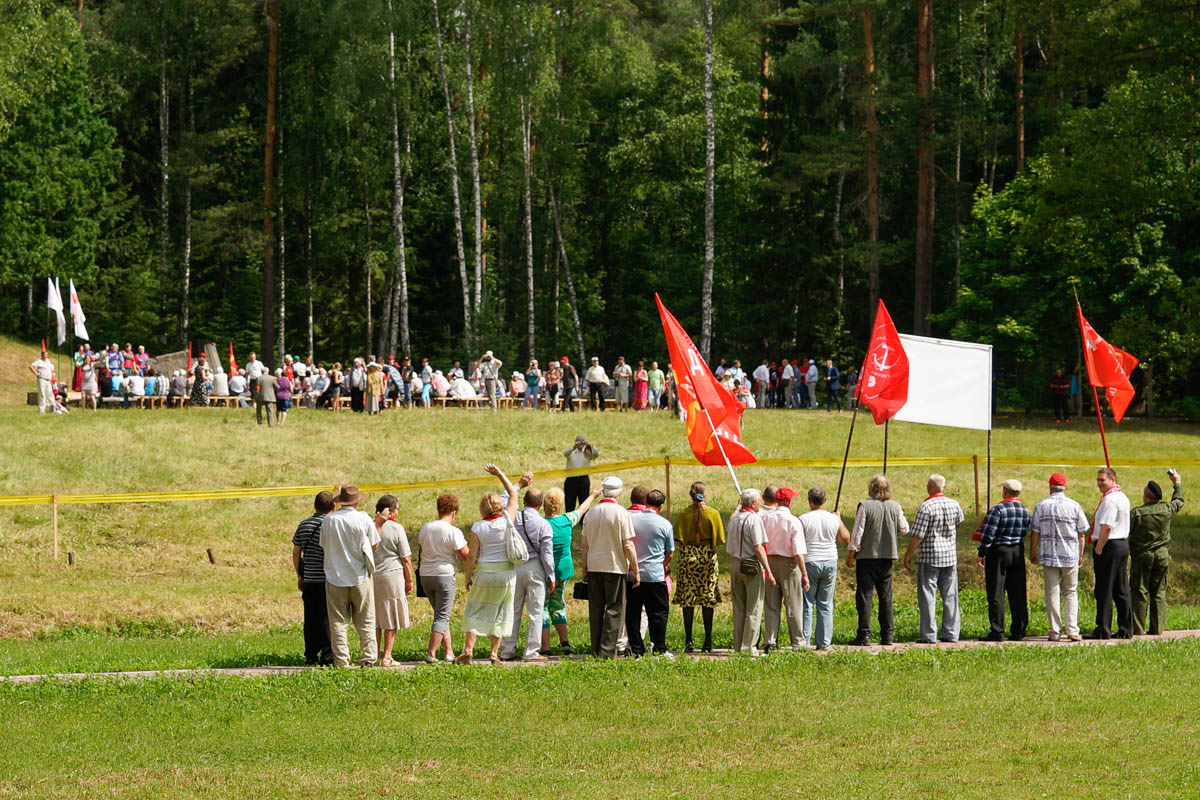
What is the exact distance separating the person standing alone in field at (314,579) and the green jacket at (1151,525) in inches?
349

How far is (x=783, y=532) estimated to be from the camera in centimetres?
1409

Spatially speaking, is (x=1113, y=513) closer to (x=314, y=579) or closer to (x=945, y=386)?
(x=945, y=386)

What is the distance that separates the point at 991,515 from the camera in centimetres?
1517

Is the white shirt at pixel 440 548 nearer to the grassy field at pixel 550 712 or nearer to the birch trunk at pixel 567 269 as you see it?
the grassy field at pixel 550 712

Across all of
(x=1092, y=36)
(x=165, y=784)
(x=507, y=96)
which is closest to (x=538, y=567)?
(x=165, y=784)

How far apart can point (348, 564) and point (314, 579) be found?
0.56 m

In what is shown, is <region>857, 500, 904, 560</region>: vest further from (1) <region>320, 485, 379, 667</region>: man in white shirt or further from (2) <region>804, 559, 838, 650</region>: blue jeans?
(1) <region>320, 485, 379, 667</region>: man in white shirt

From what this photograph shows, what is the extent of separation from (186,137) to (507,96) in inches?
527

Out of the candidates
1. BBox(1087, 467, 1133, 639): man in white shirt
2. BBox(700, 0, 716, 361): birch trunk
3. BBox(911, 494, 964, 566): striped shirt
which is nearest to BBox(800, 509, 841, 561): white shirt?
BBox(911, 494, 964, 566): striped shirt

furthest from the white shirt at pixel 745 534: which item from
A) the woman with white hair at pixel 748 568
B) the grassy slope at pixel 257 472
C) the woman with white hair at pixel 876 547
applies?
the grassy slope at pixel 257 472

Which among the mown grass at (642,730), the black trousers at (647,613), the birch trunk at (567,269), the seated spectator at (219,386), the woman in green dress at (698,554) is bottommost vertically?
the mown grass at (642,730)

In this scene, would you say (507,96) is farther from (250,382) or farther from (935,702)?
(935,702)

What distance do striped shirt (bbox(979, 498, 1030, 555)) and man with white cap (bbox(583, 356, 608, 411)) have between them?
25210mm

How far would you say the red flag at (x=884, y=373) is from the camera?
19.2 metres
